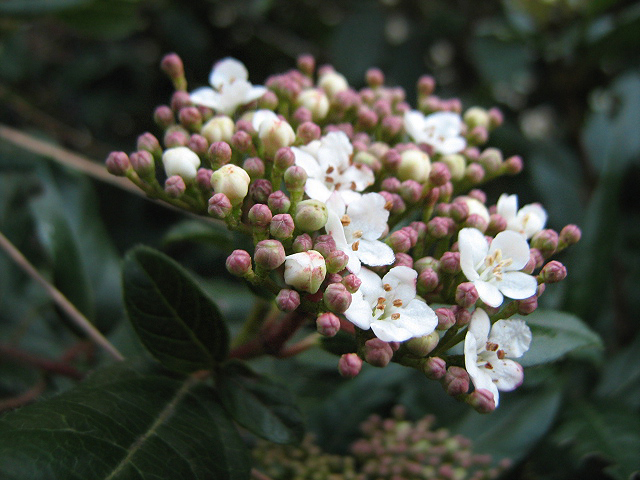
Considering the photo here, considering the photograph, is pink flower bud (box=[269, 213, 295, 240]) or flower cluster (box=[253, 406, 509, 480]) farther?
flower cluster (box=[253, 406, 509, 480])

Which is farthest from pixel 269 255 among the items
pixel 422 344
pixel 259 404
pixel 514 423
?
pixel 514 423

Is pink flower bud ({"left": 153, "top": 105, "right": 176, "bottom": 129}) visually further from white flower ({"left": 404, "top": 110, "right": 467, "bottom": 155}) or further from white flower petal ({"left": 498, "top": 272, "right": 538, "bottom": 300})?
white flower petal ({"left": 498, "top": 272, "right": 538, "bottom": 300})

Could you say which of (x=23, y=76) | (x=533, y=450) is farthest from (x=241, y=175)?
(x=23, y=76)

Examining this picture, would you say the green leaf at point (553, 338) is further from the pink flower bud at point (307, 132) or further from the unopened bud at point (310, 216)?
the pink flower bud at point (307, 132)

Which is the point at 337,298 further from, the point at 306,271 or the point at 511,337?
the point at 511,337

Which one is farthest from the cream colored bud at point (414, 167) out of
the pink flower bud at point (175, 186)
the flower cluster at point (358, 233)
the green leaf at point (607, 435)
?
the green leaf at point (607, 435)

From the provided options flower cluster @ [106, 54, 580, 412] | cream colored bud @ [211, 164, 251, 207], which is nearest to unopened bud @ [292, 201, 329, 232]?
flower cluster @ [106, 54, 580, 412]

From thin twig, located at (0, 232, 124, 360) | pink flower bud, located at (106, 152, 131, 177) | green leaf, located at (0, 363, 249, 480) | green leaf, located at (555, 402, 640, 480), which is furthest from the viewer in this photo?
thin twig, located at (0, 232, 124, 360)
